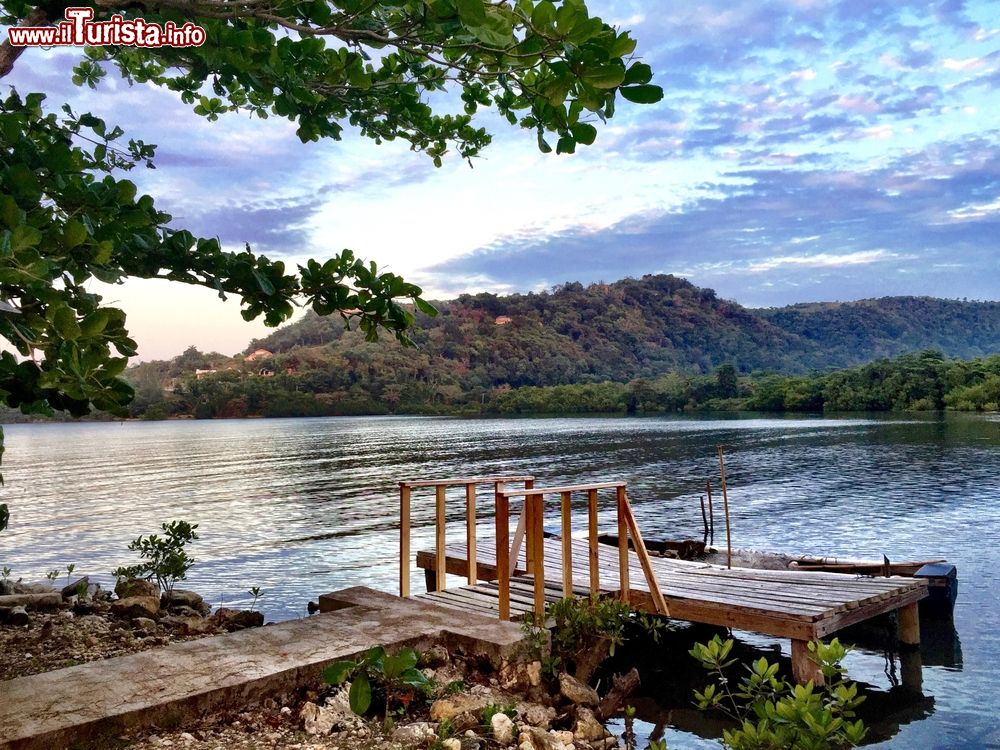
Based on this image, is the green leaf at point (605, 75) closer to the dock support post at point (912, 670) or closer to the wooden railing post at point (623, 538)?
the wooden railing post at point (623, 538)

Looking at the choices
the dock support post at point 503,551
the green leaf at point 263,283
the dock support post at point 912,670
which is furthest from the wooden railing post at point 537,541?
the dock support post at point 912,670

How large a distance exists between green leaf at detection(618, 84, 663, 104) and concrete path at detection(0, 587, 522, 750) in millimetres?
4592

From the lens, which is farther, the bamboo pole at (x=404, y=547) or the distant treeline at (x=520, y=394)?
the distant treeline at (x=520, y=394)

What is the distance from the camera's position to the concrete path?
15.3 feet

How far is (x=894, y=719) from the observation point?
9445 millimetres

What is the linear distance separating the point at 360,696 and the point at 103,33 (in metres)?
4.57

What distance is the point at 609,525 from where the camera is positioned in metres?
25.2

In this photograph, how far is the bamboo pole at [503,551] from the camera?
7664mm

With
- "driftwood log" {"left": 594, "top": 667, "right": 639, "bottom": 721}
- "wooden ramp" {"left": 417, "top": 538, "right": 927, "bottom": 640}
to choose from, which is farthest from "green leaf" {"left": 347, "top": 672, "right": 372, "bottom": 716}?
"wooden ramp" {"left": 417, "top": 538, "right": 927, "bottom": 640}

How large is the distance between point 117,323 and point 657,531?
23.5m

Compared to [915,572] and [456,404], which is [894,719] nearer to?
[915,572]

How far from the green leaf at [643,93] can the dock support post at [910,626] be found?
10.8 meters

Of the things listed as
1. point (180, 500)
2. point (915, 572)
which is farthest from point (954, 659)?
point (180, 500)

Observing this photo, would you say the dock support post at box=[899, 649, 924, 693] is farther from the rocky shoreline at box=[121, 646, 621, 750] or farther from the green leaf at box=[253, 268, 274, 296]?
the green leaf at box=[253, 268, 274, 296]
